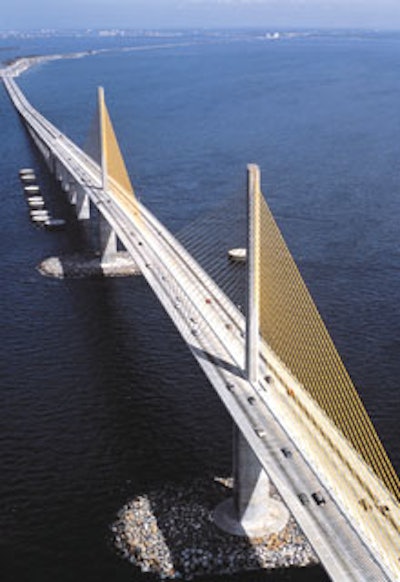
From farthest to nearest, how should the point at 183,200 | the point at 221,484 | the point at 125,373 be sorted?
the point at 183,200, the point at 125,373, the point at 221,484

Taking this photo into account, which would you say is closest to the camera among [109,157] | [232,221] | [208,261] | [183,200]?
[208,261]

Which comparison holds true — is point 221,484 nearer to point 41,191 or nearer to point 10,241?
point 10,241

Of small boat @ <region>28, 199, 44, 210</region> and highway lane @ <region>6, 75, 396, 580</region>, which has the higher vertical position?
highway lane @ <region>6, 75, 396, 580</region>

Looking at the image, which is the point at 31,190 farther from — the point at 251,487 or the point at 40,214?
the point at 251,487

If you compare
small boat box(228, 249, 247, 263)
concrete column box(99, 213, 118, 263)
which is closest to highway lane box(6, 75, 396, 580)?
concrete column box(99, 213, 118, 263)

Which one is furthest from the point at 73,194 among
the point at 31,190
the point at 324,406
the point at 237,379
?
the point at 237,379

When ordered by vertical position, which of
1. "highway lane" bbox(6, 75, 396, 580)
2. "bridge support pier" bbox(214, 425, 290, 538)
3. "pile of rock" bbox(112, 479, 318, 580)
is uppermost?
"highway lane" bbox(6, 75, 396, 580)

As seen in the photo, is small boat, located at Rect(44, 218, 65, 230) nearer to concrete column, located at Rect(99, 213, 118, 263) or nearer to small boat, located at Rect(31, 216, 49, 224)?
small boat, located at Rect(31, 216, 49, 224)

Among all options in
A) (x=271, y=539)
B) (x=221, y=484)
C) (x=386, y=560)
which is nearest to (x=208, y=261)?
(x=221, y=484)
